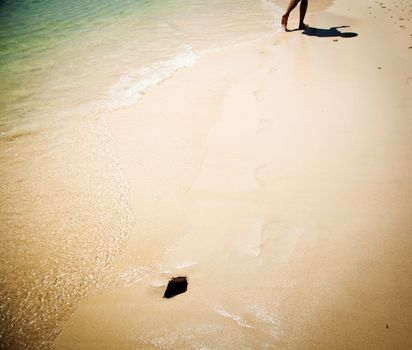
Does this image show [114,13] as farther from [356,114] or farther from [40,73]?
[356,114]

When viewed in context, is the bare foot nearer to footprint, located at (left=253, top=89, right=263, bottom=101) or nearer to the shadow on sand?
the shadow on sand

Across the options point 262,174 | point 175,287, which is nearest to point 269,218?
point 262,174

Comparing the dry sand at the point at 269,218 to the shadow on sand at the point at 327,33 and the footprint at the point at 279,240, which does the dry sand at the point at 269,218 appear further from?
the shadow on sand at the point at 327,33

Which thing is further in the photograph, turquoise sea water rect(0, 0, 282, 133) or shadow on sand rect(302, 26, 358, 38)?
shadow on sand rect(302, 26, 358, 38)

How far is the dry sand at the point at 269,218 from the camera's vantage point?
1.52m

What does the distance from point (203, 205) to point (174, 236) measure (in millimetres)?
380

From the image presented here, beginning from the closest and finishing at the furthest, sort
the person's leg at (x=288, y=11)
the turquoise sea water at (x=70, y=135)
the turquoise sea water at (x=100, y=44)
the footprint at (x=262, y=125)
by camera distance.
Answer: the turquoise sea water at (x=70, y=135) → the footprint at (x=262, y=125) → the turquoise sea water at (x=100, y=44) → the person's leg at (x=288, y=11)

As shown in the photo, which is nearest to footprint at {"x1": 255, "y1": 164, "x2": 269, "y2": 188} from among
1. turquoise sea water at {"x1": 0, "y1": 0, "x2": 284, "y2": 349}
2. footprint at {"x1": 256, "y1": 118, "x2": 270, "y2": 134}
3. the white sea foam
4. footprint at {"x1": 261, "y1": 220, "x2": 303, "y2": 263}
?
footprint at {"x1": 261, "y1": 220, "x2": 303, "y2": 263}

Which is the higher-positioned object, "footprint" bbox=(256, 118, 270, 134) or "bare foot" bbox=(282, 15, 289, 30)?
"bare foot" bbox=(282, 15, 289, 30)

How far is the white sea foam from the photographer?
411cm

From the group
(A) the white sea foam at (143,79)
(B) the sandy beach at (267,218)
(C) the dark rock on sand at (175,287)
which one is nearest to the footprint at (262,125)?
(B) the sandy beach at (267,218)

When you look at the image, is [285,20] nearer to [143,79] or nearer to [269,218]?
[143,79]

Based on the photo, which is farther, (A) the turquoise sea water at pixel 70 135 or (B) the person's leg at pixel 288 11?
(B) the person's leg at pixel 288 11

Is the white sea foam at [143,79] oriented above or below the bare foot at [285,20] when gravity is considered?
below
